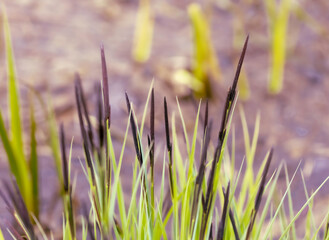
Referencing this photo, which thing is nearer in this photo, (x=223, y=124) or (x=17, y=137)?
(x=223, y=124)

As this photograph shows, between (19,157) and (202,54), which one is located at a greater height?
(202,54)

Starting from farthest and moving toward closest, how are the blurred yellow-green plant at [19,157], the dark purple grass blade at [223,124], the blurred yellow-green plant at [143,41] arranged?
the blurred yellow-green plant at [143,41] → the blurred yellow-green plant at [19,157] → the dark purple grass blade at [223,124]

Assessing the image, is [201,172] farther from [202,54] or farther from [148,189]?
[202,54]

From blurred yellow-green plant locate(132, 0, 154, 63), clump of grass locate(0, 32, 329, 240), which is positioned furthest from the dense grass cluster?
blurred yellow-green plant locate(132, 0, 154, 63)

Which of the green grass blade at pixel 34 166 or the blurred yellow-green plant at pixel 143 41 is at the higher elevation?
the blurred yellow-green plant at pixel 143 41

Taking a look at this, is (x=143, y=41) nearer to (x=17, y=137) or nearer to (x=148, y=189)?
(x=17, y=137)

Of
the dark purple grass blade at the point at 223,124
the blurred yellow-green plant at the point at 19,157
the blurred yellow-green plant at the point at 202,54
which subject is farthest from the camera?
the blurred yellow-green plant at the point at 202,54

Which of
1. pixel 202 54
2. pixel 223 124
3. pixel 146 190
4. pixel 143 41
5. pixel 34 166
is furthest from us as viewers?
pixel 143 41

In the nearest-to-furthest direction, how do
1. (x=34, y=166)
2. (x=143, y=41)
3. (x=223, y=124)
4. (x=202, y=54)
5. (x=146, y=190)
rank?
1. (x=223, y=124)
2. (x=146, y=190)
3. (x=34, y=166)
4. (x=202, y=54)
5. (x=143, y=41)

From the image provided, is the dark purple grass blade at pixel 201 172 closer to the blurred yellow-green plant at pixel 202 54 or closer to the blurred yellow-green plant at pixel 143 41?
the blurred yellow-green plant at pixel 202 54

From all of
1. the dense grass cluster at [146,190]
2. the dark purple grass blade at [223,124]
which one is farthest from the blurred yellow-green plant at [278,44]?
the dark purple grass blade at [223,124]

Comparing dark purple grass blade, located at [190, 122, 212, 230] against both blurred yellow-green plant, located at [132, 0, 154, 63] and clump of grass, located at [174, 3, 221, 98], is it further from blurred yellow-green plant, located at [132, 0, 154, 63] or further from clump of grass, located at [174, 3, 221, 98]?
blurred yellow-green plant, located at [132, 0, 154, 63]

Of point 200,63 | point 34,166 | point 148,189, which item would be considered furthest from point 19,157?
point 200,63
